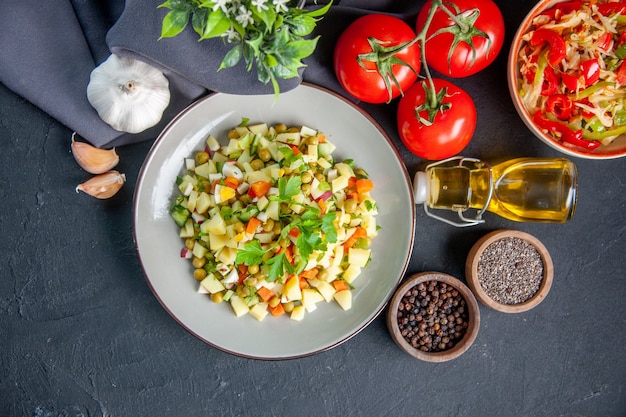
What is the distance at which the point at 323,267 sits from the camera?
240cm

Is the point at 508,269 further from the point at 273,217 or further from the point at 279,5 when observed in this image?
the point at 279,5

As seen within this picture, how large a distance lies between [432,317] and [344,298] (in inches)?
15.0

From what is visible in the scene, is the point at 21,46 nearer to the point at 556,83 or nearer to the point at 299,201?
the point at 299,201

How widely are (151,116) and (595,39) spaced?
5.53 feet

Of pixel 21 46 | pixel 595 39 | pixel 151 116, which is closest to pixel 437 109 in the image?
pixel 595 39

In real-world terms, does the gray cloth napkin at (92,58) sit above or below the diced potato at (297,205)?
above

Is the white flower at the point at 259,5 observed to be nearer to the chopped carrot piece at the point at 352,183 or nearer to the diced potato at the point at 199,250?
the chopped carrot piece at the point at 352,183

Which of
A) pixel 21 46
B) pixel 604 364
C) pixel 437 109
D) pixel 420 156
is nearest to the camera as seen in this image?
pixel 437 109

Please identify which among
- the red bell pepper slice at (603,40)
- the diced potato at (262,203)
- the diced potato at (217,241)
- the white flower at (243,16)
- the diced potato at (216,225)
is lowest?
the diced potato at (217,241)

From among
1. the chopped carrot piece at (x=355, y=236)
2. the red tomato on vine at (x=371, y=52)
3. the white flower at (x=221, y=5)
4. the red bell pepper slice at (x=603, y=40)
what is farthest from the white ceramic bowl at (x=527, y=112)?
the white flower at (x=221, y=5)

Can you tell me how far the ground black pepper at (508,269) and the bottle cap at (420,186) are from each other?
369mm

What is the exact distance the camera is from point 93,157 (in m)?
2.35

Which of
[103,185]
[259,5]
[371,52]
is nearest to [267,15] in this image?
[259,5]

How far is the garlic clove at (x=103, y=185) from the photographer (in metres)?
2.36
